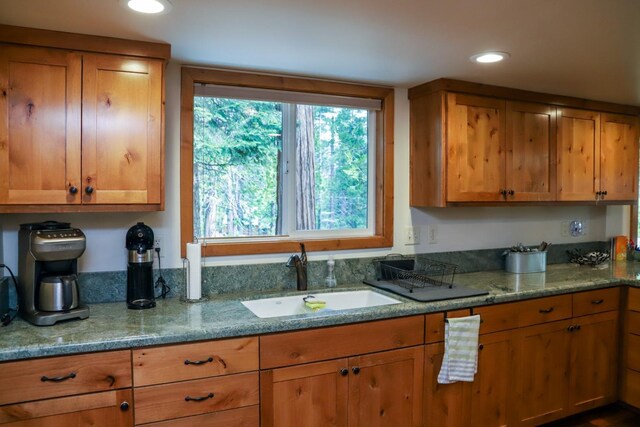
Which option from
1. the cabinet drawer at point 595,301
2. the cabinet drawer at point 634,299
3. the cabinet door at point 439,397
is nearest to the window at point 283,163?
the cabinet door at point 439,397

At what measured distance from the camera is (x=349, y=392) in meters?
2.06

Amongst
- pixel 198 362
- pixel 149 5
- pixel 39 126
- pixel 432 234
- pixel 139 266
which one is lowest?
pixel 198 362

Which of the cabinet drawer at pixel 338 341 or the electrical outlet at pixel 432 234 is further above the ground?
the electrical outlet at pixel 432 234

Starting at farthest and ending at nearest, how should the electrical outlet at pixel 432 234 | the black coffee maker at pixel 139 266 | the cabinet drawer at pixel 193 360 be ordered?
1. the electrical outlet at pixel 432 234
2. the black coffee maker at pixel 139 266
3. the cabinet drawer at pixel 193 360

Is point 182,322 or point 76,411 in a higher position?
point 182,322

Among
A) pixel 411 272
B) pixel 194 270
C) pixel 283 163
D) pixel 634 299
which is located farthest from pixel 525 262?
pixel 194 270

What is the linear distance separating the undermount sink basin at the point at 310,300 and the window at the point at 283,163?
0.29 meters

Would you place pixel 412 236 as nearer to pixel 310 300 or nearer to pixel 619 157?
pixel 310 300

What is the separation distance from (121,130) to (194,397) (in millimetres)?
1154

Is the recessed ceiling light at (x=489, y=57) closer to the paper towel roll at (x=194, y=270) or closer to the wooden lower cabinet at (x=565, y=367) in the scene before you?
the wooden lower cabinet at (x=565, y=367)

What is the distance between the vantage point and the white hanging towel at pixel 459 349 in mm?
2232

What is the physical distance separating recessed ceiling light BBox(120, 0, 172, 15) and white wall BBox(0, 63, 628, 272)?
2.21 feet

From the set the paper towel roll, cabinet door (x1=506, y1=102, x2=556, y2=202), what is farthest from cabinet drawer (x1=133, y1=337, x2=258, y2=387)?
cabinet door (x1=506, y1=102, x2=556, y2=202)

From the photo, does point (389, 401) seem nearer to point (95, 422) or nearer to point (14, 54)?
point (95, 422)
